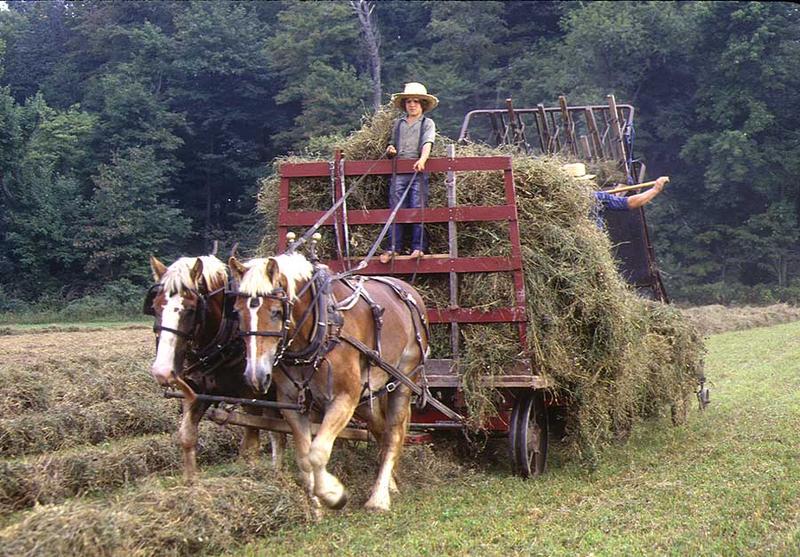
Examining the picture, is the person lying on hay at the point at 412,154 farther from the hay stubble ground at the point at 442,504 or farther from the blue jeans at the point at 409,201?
the hay stubble ground at the point at 442,504

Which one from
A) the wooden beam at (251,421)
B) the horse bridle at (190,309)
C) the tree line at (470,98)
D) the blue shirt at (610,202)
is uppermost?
the tree line at (470,98)

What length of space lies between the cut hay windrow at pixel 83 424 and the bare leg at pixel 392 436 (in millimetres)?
3809

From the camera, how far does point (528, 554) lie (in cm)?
550

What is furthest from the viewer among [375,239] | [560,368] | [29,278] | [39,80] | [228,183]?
[39,80]

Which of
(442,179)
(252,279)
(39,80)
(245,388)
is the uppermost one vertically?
(39,80)

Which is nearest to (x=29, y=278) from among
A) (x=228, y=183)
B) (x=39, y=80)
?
(x=228, y=183)

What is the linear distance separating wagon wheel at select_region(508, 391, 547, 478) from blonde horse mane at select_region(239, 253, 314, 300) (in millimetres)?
2547

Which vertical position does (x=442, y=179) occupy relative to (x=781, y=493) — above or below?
above

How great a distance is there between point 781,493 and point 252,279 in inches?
164

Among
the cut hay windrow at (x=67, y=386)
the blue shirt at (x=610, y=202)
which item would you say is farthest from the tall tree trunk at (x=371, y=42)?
the blue shirt at (x=610, y=202)

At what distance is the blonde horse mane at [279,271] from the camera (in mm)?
5926

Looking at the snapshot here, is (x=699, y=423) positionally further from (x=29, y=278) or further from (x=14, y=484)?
(x=29, y=278)

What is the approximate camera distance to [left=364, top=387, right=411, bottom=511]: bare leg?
22.7 feet

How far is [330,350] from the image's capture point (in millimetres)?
6359
